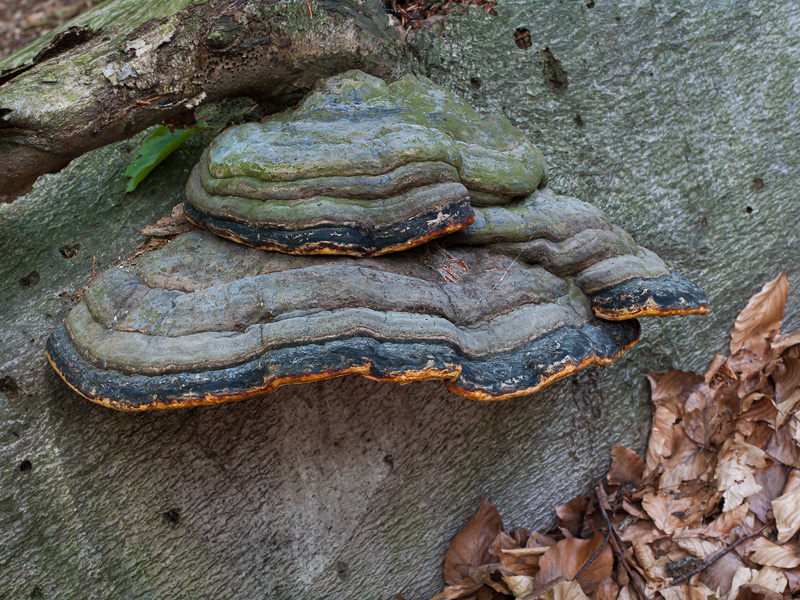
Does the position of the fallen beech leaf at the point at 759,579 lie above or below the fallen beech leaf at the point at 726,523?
below

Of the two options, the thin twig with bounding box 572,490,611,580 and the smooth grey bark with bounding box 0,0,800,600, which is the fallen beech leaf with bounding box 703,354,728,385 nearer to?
the smooth grey bark with bounding box 0,0,800,600

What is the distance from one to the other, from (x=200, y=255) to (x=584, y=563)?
2092 mm

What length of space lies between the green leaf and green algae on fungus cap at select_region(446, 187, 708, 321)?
1.08 m

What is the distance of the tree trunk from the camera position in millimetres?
1905

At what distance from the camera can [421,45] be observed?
251 centimetres

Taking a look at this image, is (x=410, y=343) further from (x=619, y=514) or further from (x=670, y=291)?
(x=619, y=514)

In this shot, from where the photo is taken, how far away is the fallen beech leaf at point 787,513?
8.46 feet

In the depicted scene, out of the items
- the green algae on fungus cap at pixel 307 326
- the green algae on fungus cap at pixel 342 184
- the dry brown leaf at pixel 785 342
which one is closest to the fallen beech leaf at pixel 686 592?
the dry brown leaf at pixel 785 342

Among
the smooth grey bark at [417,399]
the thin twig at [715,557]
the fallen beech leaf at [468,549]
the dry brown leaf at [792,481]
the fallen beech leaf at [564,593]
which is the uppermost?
the smooth grey bark at [417,399]

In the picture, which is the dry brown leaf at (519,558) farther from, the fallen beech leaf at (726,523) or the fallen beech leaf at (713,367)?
the fallen beech leaf at (713,367)

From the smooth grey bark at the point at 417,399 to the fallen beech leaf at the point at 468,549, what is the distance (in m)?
0.05

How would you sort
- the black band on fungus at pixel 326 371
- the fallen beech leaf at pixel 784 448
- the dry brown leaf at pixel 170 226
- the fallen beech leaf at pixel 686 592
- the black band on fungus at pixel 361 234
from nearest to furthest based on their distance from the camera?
the black band on fungus at pixel 326 371 < the black band on fungus at pixel 361 234 < the dry brown leaf at pixel 170 226 < the fallen beech leaf at pixel 686 592 < the fallen beech leaf at pixel 784 448

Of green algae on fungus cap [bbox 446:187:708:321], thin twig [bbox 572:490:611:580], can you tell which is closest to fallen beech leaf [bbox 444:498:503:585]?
thin twig [bbox 572:490:611:580]

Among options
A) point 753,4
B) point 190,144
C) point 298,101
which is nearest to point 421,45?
point 298,101
